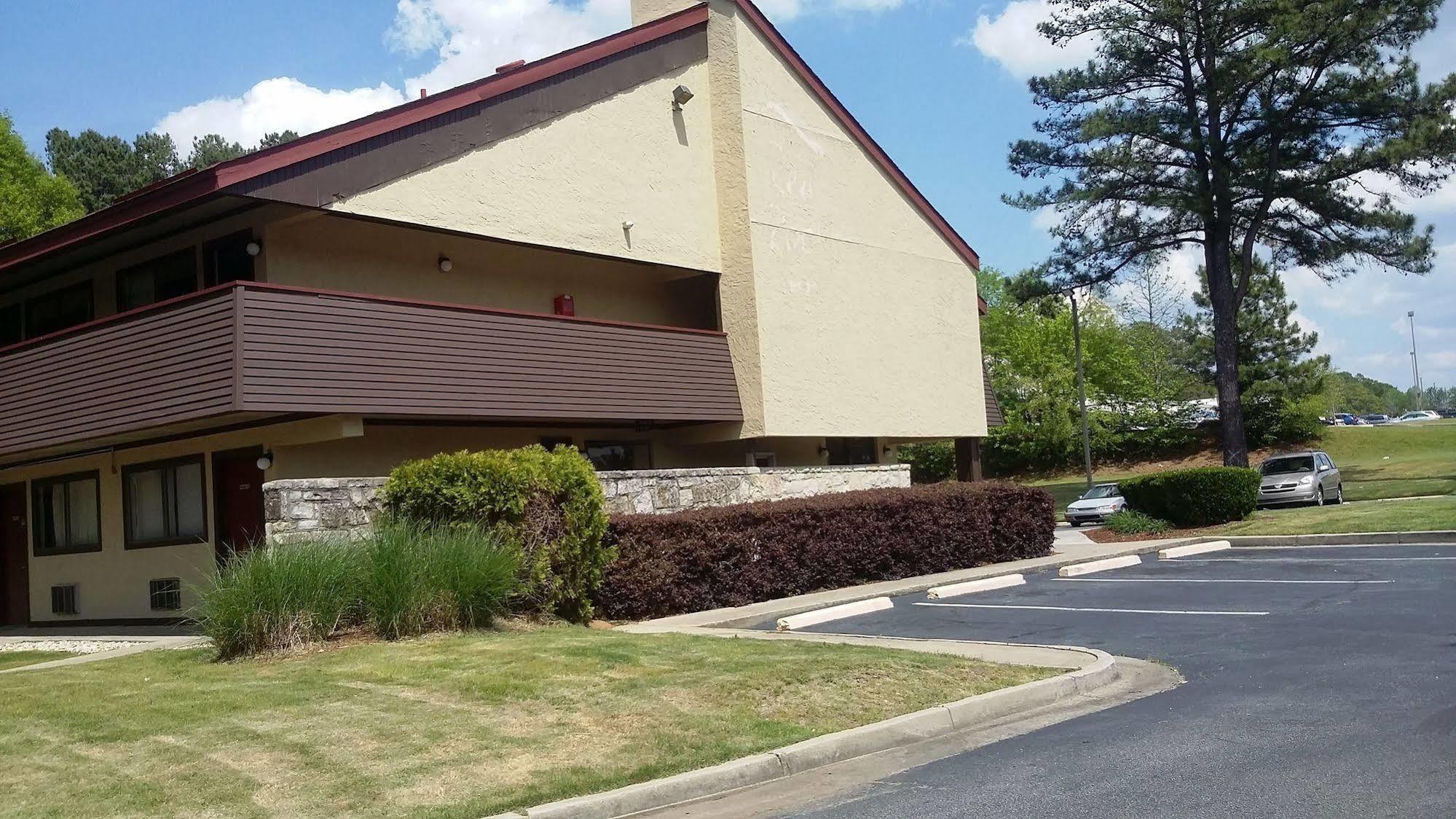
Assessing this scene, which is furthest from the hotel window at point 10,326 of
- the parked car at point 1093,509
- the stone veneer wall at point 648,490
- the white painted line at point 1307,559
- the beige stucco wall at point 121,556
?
the parked car at point 1093,509

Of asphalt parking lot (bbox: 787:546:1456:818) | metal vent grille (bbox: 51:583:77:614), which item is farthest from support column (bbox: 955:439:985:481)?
metal vent grille (bbox: 51:583:77:614)

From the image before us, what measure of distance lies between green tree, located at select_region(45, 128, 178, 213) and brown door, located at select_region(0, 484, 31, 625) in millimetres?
29698

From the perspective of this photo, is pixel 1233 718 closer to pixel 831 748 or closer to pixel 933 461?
pixel 831 748

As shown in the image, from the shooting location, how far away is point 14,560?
72.9ft

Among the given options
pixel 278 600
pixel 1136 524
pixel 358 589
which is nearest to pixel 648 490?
pixel 358 589

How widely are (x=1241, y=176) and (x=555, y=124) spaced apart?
24.2m

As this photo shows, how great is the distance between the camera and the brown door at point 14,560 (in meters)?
21.9

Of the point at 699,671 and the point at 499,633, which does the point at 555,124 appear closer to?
the point at 499,633

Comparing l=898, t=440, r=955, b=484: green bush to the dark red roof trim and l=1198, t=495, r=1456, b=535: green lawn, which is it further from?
the dark red roof trim

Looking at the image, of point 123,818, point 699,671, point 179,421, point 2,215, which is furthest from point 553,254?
point 2,215

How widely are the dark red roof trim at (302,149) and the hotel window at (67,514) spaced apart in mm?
3797

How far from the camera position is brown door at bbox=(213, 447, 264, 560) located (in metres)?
Result: 17.5

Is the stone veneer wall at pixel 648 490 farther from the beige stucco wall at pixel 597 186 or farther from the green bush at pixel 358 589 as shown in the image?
the beige stucco wall at pixel 597 186

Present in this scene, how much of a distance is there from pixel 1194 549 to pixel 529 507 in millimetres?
13439
